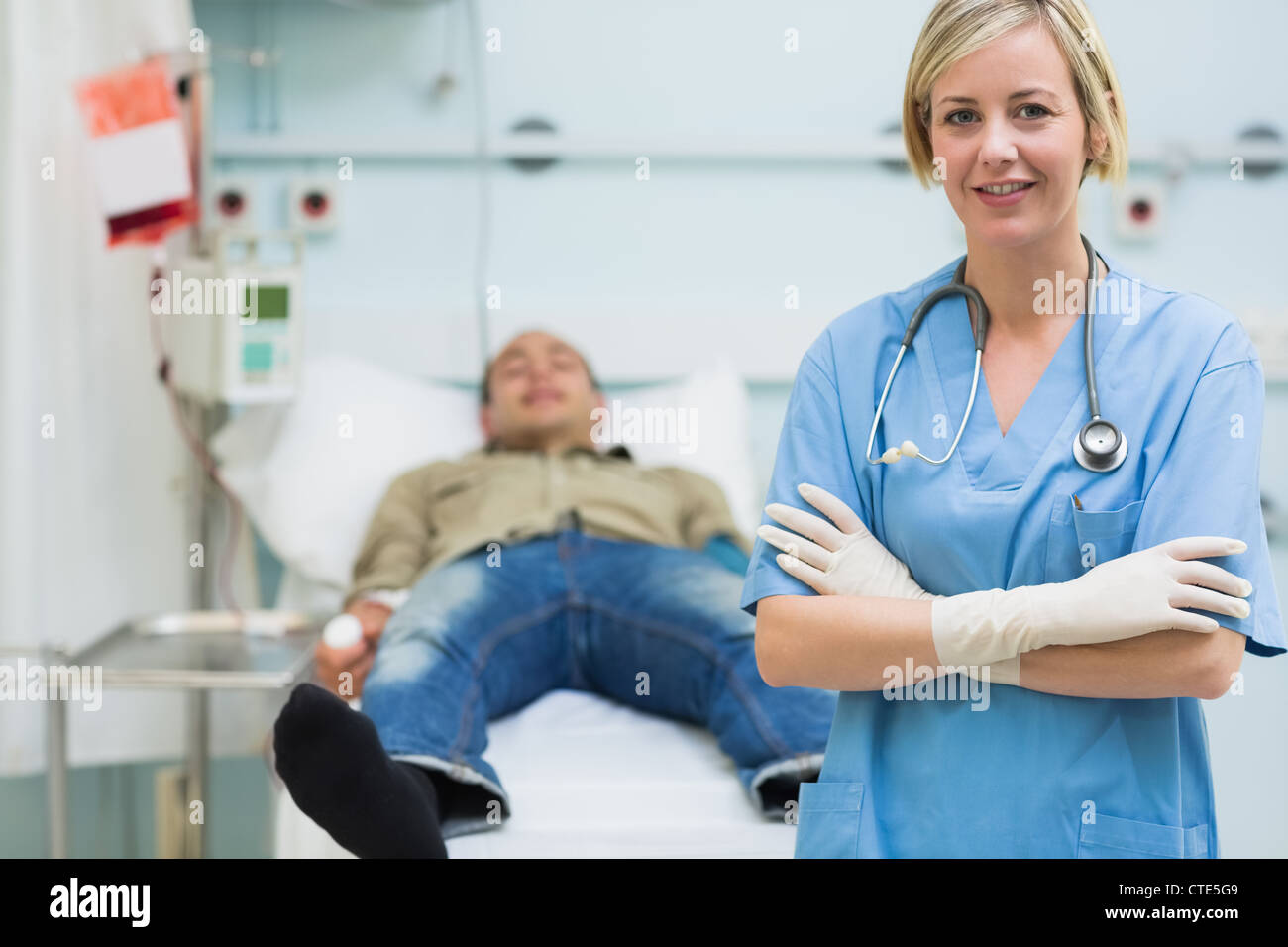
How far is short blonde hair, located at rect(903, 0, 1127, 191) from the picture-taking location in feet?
3.10

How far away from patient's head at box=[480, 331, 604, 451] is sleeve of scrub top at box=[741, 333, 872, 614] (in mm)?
1069

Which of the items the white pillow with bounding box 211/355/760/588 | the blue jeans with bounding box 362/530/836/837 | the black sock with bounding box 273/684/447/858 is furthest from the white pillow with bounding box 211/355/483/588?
the black sock with bounding box 273/684/447/858

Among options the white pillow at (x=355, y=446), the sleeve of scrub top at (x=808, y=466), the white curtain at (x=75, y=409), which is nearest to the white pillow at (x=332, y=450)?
the white pillow at (x=355, y=446)

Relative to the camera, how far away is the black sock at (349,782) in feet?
3.59

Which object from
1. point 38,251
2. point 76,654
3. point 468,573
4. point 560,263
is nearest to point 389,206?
point 560,263

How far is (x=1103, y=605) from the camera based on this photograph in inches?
35.3

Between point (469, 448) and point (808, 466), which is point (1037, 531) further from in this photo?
point (469, 448)

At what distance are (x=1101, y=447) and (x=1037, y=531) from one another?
81 millimetres

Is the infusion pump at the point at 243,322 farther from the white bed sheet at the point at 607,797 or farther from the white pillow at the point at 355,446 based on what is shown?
the white bed sheet at the point at 607,797

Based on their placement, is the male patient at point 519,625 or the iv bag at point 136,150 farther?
the iv bag at point 136,150

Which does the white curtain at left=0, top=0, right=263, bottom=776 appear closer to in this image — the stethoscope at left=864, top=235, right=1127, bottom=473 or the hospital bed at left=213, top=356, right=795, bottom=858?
the hospital bed at left=213, top=356, right=795, bottom=858

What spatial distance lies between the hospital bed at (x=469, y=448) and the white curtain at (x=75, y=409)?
0.17 m

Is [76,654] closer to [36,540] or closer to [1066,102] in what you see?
[36,540]
